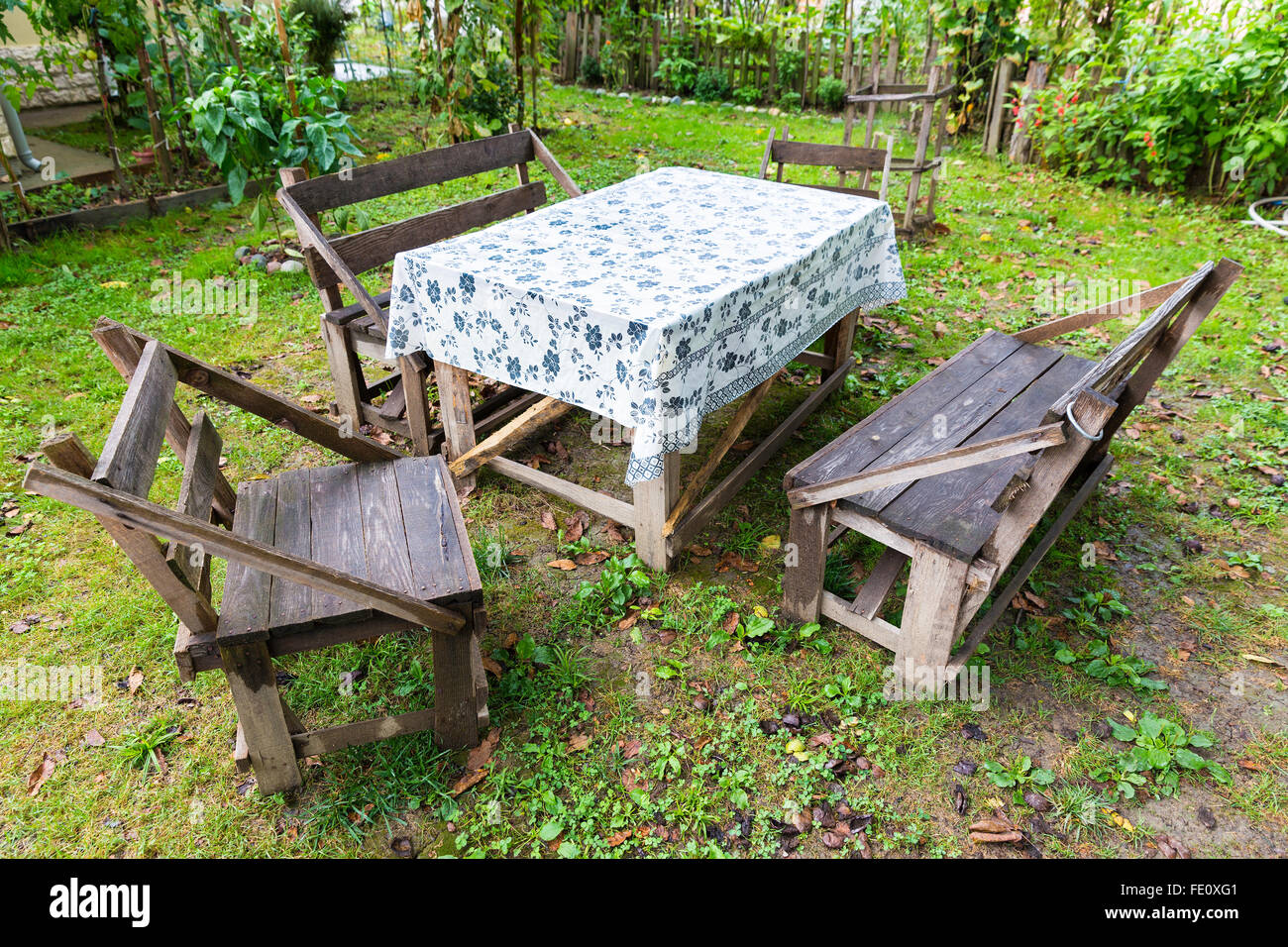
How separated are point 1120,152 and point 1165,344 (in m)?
6.29

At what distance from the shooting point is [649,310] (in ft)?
8.57

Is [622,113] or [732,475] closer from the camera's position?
[732,475]

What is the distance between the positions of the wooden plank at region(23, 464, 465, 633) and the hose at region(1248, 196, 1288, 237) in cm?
715

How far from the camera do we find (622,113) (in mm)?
10766

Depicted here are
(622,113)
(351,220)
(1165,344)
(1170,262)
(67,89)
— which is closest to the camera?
(1165,344)

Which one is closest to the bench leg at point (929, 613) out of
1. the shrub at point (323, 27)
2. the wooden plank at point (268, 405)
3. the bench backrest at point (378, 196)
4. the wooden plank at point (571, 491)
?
the wooden plank at point (571, 491)

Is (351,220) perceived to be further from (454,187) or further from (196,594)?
(196,594)

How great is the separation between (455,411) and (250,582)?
5.06ft

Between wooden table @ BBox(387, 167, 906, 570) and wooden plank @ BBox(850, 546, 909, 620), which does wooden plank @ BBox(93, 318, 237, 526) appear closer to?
wooden table @ BBox(387, 167, 906, 570)

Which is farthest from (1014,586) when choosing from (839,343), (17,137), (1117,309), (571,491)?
(17,137)

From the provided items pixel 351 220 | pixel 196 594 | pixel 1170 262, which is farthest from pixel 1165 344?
pixel 351 220

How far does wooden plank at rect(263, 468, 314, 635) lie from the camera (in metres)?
2.04

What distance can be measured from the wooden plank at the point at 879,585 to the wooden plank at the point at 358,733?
1566 millimetres
